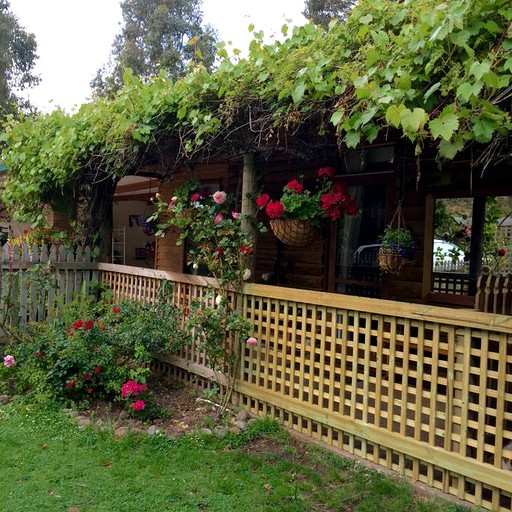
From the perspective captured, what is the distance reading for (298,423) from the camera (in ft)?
13.5

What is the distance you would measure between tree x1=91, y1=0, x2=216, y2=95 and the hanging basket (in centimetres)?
3102

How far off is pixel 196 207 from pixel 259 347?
5.03ft

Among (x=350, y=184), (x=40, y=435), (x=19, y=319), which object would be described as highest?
(x=350, y=184)

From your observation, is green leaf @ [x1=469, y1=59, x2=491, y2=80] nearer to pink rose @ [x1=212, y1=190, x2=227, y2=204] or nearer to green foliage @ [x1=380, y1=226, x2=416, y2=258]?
green foliage @ [x1=380, y1=226, x2=416, y2=258]

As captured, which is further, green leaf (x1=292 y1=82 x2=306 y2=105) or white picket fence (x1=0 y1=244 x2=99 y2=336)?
white picket fence (x1=0 y1=244 x2=99 y2=336)

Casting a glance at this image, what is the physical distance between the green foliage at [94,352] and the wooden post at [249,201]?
1139mm

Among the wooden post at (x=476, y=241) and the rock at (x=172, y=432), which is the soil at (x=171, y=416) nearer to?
the rock at (x=172, y=432)

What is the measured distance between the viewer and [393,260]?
504 cm

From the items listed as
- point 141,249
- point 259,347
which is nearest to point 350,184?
point 259,347

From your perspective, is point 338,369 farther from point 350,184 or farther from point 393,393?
point 350,184

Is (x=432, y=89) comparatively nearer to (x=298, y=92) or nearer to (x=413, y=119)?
(x=413, y=119)

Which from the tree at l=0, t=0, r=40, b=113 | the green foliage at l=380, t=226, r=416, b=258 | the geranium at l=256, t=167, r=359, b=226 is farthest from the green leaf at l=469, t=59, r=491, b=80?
the tree at l=0, t=0, r=40, b=113

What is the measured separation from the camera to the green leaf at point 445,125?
252cm

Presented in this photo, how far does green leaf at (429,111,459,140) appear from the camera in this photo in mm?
2518
